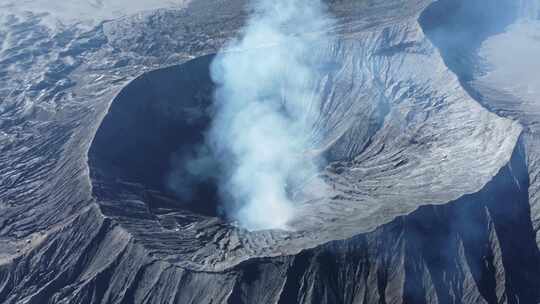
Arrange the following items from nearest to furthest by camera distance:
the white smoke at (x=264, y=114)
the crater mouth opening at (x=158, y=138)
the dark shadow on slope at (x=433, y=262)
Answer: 1. the dark shadow on slope at (x=433, y=262)
2. the crater mouth opening at (x=158, y=138)
3. the white smoke at (x=264, y=114)

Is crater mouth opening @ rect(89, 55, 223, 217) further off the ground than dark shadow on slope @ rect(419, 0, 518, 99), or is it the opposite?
dark shadow on slope @ rect(419, 0, 518, 99)

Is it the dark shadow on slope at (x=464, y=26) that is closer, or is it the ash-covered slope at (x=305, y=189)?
the ash-covered slope at (x=305, y=189)

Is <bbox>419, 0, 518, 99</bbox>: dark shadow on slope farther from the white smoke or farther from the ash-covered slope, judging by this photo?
the white smoke

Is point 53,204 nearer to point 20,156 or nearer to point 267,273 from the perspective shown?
point 20,156

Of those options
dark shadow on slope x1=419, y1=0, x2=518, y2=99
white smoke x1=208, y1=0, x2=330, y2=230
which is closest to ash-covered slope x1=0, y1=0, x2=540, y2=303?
dark shadow on slope x1=419, y1=0, x2=518, y2=99

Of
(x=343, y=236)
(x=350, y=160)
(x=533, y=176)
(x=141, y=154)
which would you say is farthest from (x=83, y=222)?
(x=533, y=176)

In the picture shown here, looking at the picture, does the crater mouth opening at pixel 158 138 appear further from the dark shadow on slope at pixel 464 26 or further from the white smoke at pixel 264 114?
the dark shadow on slope at pixel 464 26

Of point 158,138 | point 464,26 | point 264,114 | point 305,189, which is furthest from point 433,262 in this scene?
point 464,26

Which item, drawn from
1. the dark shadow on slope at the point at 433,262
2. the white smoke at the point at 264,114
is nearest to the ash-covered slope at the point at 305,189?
the dark shadow on slope at the point at 433,262
